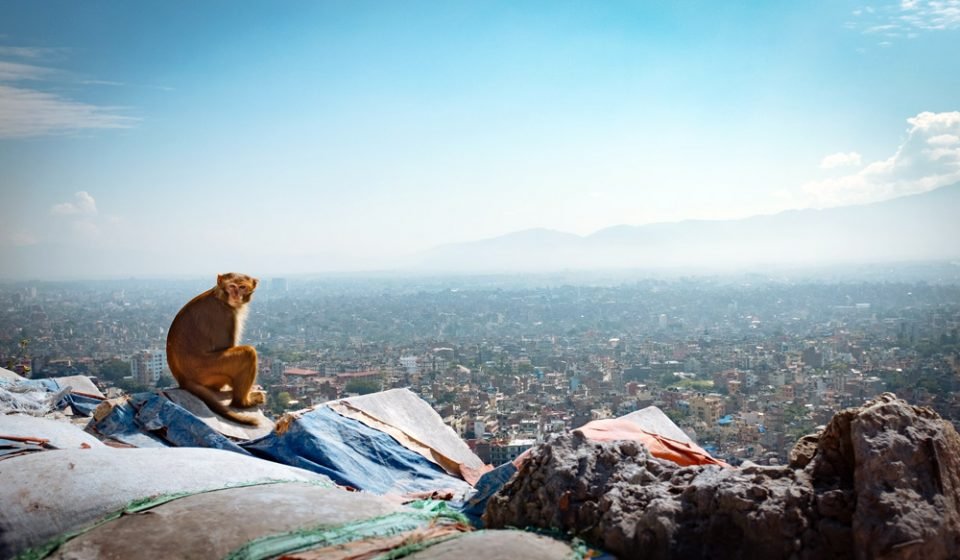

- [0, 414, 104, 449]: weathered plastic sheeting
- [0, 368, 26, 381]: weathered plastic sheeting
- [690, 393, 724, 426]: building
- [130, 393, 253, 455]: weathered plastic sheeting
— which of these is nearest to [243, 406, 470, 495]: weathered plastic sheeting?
[130, 393, 253, 455]: weathered plastic sheeting

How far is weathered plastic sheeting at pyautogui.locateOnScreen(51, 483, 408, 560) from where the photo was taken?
296 centimetres

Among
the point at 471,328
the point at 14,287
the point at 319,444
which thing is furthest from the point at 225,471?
the point at 471,328

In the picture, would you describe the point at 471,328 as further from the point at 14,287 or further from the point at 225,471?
the point at 225,471

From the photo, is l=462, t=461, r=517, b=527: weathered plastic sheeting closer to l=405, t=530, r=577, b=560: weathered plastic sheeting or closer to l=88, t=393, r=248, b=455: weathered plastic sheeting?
l=405, t=530, r=577, b=560: weathered plastic sheeting

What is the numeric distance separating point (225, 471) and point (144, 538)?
915mm

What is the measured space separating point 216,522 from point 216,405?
342 cm

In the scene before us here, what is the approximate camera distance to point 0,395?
622cm

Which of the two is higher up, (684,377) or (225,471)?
(225,471)

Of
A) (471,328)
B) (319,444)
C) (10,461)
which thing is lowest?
(471,328)

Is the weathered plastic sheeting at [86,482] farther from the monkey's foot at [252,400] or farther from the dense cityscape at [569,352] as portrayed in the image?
the monkey's foot at [252,400]

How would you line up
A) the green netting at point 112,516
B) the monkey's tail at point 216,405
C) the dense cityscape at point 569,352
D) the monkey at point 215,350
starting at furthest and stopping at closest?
the dense cityscape at point 569,352 → the monkey at point 215,350 → the monkey's tail at point 216,405 → the green netting at point 112,516

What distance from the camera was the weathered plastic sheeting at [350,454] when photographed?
17.5 feet

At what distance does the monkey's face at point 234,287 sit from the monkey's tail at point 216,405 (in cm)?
74

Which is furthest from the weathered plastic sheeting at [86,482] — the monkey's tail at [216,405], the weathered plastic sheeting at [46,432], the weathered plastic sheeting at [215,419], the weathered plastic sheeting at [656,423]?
the weathered plastic sheeting at [656,423]
